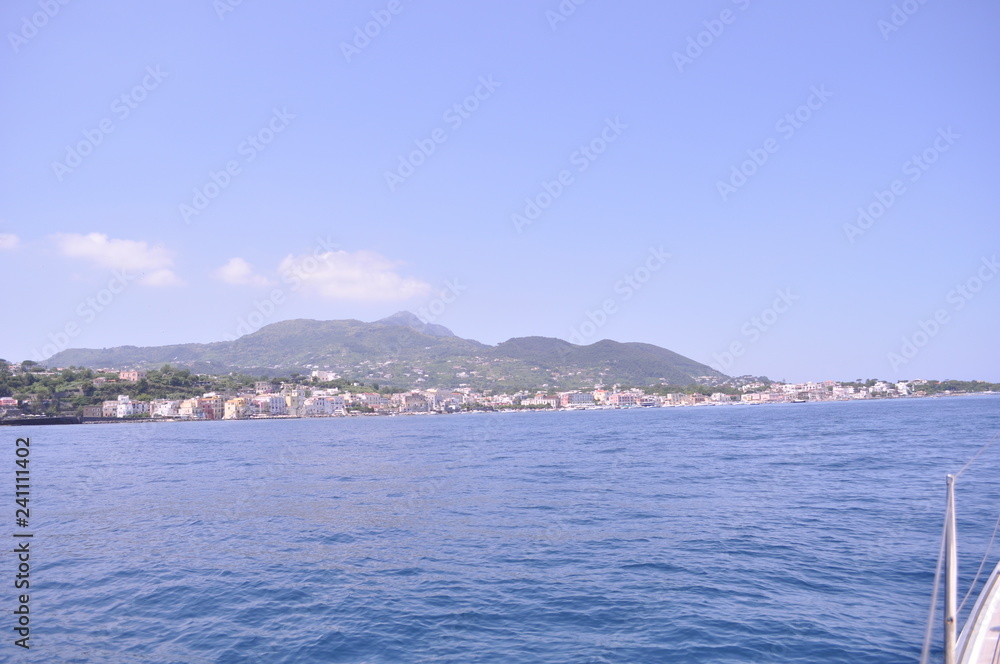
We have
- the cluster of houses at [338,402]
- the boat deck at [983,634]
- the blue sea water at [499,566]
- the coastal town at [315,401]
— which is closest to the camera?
the boat deck at [983,634]

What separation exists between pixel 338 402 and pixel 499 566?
147651 millimetres

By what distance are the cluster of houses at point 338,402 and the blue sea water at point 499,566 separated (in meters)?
102

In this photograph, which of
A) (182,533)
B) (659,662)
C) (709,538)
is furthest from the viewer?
(182,533)

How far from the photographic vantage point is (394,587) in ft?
39.2

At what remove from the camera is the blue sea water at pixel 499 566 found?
30.5ft

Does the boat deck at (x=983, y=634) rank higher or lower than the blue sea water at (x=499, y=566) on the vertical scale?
higher

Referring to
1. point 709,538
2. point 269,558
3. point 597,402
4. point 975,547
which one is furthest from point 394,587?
point 597,402

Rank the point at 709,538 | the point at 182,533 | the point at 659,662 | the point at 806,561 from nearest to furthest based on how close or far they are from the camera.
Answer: the point at 659,662
the point at 806,561
the point at 709,538
the point at 182,533

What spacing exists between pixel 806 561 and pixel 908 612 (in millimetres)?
2919

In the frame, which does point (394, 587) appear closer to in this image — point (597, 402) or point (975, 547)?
→ point (975, 547)

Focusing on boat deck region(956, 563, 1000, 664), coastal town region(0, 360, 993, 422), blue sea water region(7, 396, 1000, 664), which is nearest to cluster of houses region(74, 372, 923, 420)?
coastal town region(0, 360, 993, 422)

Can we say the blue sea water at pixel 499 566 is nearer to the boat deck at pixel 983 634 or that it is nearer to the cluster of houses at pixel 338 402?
the boat deck at pixel 983 634

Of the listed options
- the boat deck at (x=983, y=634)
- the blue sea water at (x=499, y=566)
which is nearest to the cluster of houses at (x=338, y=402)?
the blue sea water at (x=499, y=566)

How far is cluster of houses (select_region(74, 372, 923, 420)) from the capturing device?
118 meters
